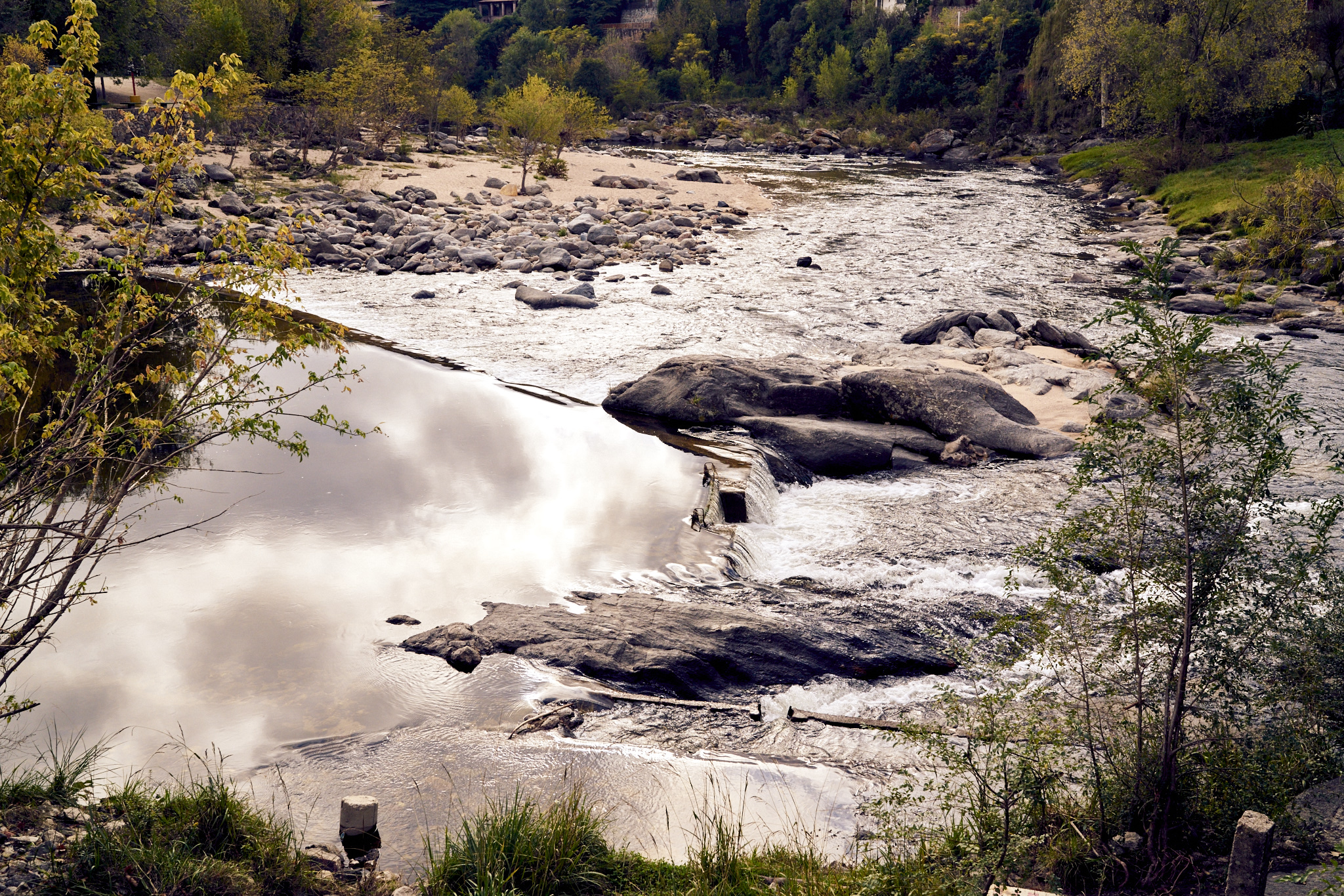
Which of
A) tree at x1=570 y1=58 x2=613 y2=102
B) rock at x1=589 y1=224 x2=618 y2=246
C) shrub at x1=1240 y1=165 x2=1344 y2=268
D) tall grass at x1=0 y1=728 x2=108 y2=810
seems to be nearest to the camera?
tall grass at x1=0 y1=728 x2=108 y2=810

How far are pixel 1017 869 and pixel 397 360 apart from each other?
14311 mm

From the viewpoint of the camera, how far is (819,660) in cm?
809

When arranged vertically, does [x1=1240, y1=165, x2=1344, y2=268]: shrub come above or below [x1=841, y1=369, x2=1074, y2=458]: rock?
above

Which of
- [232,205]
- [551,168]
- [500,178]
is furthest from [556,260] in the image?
[551,168]

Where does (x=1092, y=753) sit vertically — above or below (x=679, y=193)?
below

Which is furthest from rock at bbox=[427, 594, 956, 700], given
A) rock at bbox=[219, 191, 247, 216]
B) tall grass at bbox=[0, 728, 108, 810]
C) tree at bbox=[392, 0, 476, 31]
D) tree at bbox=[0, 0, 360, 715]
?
tree at bbox=[392, 0, 476, 31]

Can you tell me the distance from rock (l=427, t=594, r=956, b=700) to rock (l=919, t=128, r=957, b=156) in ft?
214

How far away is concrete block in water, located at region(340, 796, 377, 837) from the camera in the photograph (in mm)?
5512

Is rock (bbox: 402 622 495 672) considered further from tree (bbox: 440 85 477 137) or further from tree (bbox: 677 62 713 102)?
tree (bbox: 677 62 713 102)

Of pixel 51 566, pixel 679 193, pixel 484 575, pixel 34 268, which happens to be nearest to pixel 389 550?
pixel 484 575

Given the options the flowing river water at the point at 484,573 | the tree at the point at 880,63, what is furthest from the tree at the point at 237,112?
the tree at the point at 880,63

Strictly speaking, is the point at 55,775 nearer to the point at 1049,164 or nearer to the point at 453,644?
the point at 453,644

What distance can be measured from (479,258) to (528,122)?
15151 mm

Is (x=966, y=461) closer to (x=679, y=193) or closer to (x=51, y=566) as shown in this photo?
(x=51, y=566)
